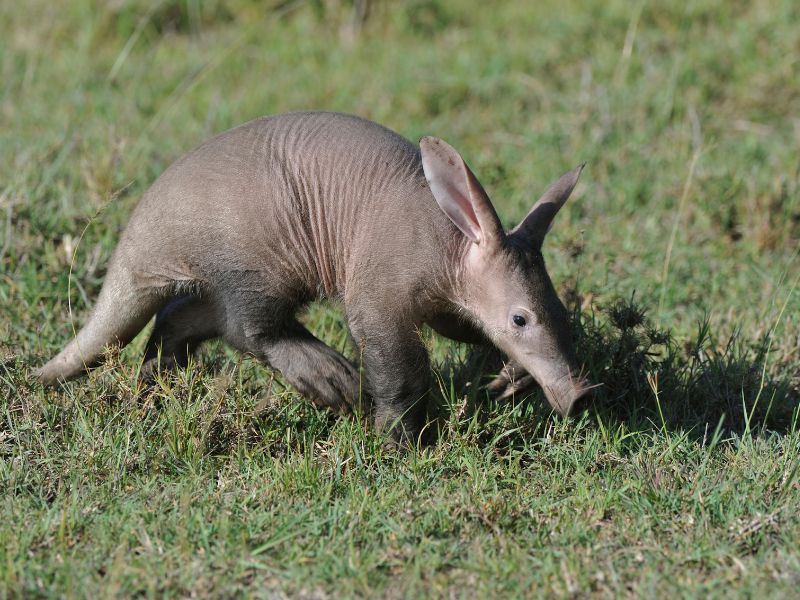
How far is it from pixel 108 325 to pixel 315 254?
910mm

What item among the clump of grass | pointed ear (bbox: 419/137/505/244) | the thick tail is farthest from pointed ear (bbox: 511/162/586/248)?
the thick tail

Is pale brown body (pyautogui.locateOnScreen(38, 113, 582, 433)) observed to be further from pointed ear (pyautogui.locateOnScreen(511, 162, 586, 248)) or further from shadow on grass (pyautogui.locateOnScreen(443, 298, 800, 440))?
shadow on grass (pyautogui.locateOnScreen(443, 298, 800, 440))

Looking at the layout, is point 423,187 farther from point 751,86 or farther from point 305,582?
point 751,86

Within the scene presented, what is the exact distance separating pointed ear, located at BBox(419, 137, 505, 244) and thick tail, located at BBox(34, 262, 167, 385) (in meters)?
1.21

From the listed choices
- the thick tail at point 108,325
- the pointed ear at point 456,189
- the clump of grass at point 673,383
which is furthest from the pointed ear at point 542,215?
the thick tail at point 108,325

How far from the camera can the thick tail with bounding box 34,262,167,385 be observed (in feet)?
14.7

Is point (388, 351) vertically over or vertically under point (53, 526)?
over

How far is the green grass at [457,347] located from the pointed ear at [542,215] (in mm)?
590

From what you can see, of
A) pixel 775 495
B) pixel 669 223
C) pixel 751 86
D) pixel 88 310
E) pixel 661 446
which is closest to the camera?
pixel 775 495

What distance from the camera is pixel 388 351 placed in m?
4.18

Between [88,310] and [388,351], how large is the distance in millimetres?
1739

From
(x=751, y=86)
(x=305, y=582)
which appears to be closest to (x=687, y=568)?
(x=305, y=582)

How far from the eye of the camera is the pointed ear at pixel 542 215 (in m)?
4.17

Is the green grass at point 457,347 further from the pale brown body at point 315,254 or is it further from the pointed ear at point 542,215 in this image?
the pointed ear at point 542,215
